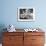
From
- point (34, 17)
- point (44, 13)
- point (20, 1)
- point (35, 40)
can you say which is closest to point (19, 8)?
point (20, 1)

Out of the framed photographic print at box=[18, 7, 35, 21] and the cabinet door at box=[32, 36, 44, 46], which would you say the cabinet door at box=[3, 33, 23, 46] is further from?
the framed photographic print at box=[18, 7, 35, 21]

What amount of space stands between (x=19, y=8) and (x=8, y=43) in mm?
1163

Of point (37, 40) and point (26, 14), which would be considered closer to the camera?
point (37, 40)

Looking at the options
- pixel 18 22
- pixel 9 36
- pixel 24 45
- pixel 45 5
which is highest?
pixel 45 5

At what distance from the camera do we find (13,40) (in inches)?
144

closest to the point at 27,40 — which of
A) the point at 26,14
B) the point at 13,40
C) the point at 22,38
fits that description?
the point at 22,38

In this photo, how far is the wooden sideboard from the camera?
3662 mm

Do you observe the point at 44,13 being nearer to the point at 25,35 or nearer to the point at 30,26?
the point at 30,26

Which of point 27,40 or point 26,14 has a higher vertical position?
point 26,14

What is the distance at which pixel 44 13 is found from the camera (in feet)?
13.6

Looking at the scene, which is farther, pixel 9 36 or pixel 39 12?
pixel 39 12

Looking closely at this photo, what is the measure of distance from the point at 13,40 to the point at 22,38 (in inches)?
10.3

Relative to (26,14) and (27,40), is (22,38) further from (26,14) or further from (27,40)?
(26,14)

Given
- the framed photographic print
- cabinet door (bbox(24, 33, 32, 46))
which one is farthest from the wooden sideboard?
the framed photographic print
